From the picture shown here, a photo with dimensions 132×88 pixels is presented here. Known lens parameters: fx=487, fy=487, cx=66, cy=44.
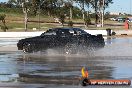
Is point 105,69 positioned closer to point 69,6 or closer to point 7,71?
point 7,71

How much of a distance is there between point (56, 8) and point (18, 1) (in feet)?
54.0

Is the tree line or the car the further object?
the tree line

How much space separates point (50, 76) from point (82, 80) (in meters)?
2.79

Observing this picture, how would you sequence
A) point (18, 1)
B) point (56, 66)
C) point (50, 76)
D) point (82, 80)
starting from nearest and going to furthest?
point (82, 80), point (50, 76), point (56, 66), point (18, 1)

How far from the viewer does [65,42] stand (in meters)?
26.6

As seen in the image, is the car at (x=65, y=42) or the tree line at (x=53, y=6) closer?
Answer: the car at (x=65, y=42)

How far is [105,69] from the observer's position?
57.2 feet

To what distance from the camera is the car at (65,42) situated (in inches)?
1037

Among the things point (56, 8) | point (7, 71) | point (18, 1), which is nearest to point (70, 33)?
point (7, 71)

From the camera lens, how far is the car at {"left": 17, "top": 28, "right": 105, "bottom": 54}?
26.3 m

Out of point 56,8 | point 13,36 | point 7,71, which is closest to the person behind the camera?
point 7,71

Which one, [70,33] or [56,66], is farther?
[70,33]

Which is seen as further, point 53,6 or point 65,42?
point 53,6

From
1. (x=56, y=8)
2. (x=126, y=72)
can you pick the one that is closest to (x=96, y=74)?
(x=126, y=72)
